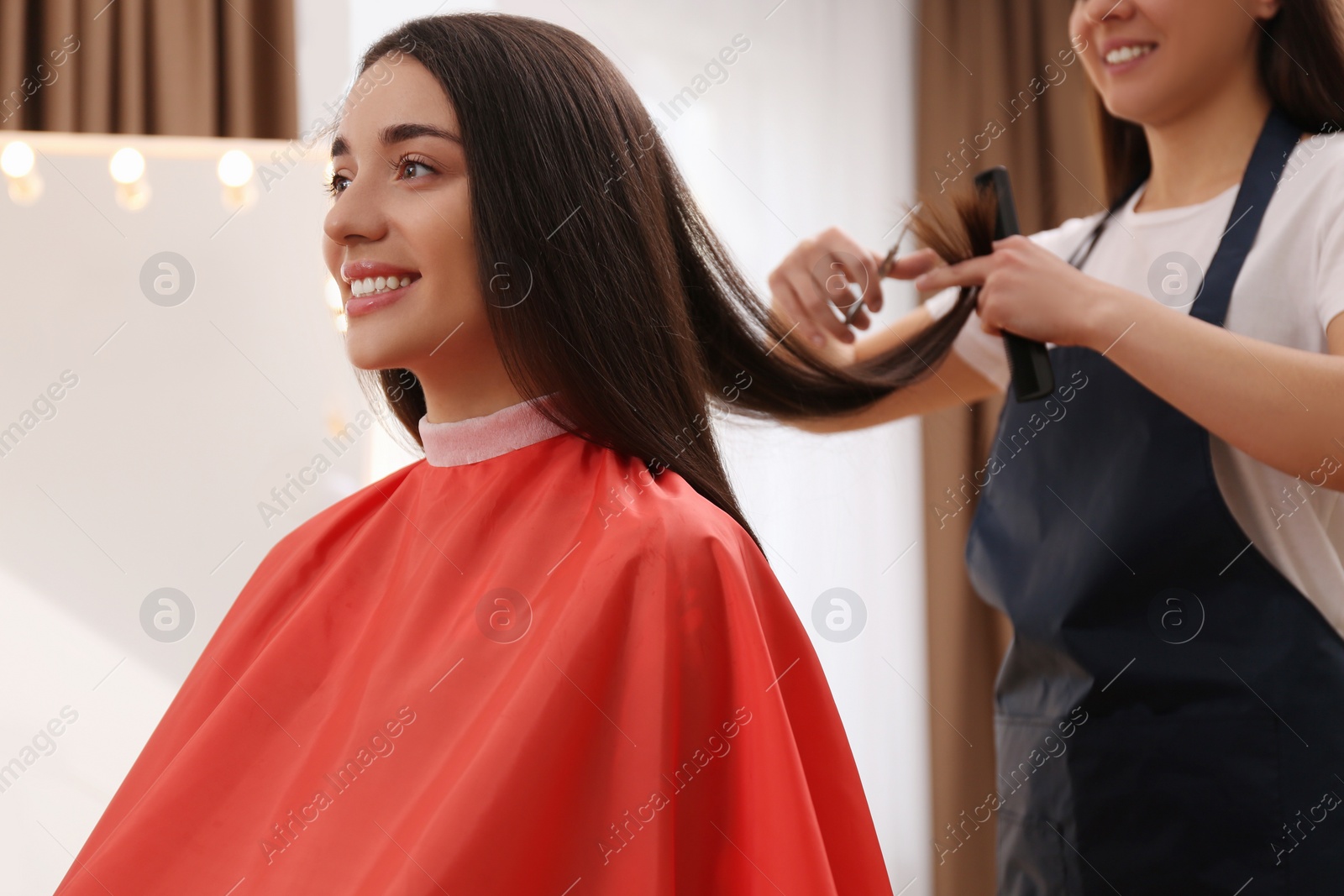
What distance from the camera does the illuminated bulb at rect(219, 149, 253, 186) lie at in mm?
1760

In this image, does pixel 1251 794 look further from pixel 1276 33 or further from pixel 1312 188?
pixel 1276 33

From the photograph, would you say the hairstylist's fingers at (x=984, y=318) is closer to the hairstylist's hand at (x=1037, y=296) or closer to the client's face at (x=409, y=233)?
the hairstylist's hand at (x=1037, y=296)

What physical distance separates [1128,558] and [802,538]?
158cm

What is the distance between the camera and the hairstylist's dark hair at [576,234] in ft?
3.02

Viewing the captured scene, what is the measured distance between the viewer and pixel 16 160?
5.58 feet

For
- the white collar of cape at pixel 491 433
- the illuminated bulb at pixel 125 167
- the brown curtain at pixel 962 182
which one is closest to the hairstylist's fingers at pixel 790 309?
the white collar of cape at pixel 491 433

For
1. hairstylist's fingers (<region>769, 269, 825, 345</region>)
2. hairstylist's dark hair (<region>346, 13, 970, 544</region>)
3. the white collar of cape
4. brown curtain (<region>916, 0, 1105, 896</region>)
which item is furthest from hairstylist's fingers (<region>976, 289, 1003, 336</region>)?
brown curtain (<region>916, 0, 1105, 896</region>)

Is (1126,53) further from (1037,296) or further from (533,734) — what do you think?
(533,734)

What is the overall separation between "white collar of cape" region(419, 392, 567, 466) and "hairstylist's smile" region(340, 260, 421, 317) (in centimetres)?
13

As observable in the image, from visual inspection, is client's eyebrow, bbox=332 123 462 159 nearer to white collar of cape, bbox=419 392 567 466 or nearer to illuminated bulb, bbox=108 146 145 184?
white collar of cape, bbox=419 392 567 466

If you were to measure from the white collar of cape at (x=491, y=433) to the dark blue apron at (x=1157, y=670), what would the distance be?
54cm

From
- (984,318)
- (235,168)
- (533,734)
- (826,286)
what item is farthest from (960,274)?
(235,168)

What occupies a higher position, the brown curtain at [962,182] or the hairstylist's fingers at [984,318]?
the hairstylist's fingers at [984,318]

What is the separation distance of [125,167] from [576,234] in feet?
3.85
